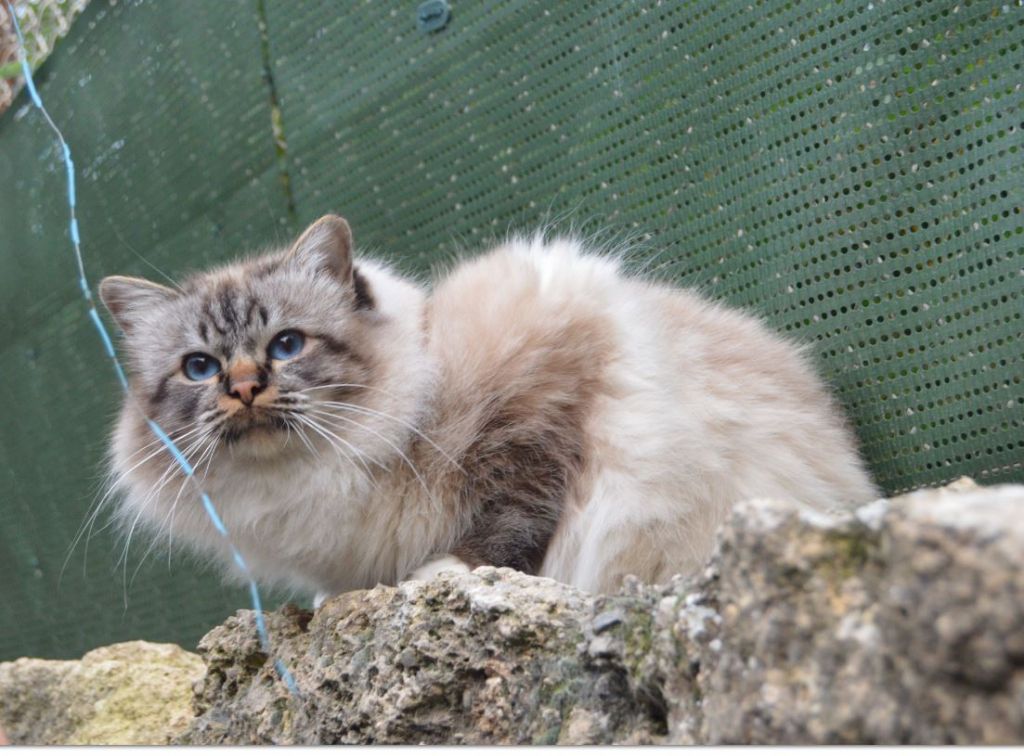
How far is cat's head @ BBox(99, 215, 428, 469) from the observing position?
215 centimetres

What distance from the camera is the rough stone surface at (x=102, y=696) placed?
2723mm

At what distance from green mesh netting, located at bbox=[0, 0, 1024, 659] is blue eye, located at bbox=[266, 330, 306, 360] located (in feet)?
3.67

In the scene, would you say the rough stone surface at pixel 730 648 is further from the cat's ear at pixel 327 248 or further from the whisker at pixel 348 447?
the cat's ear at pixel 327 248

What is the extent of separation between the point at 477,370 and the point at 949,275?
1.13 m

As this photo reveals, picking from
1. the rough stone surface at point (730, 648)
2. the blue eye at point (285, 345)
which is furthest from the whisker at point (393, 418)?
the rough stone surface at point (730, 648)

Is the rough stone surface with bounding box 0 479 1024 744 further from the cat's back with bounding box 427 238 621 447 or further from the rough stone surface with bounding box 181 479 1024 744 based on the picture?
the cat's back with bounding box 427 238 621 447

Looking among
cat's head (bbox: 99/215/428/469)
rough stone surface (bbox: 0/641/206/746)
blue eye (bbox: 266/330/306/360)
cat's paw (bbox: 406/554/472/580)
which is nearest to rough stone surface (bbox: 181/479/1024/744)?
cat's paw (bbox: 406/554/472/580)

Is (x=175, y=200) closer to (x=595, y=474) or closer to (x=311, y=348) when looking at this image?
(x=311, y=348)

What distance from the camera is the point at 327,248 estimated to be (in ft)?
7.81

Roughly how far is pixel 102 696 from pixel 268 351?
1.33 meters

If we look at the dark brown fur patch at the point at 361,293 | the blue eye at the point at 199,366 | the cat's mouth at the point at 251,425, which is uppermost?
the dark brown fur patch at the point at 361,293

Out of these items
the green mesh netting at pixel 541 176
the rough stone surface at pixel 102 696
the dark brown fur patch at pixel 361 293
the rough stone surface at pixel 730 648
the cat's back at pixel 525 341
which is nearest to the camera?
the rough stone surface at pixel 730 648

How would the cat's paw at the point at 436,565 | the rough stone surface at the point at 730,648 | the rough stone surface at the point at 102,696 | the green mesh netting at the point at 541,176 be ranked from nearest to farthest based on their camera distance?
the rough stone surface at the point at 730,648 → the cat's paw at the point at 436,565 → the green mesh netting at the point at 541,176 → the rough stone surface at the point at 102,696

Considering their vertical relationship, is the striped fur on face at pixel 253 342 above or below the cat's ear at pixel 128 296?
below
